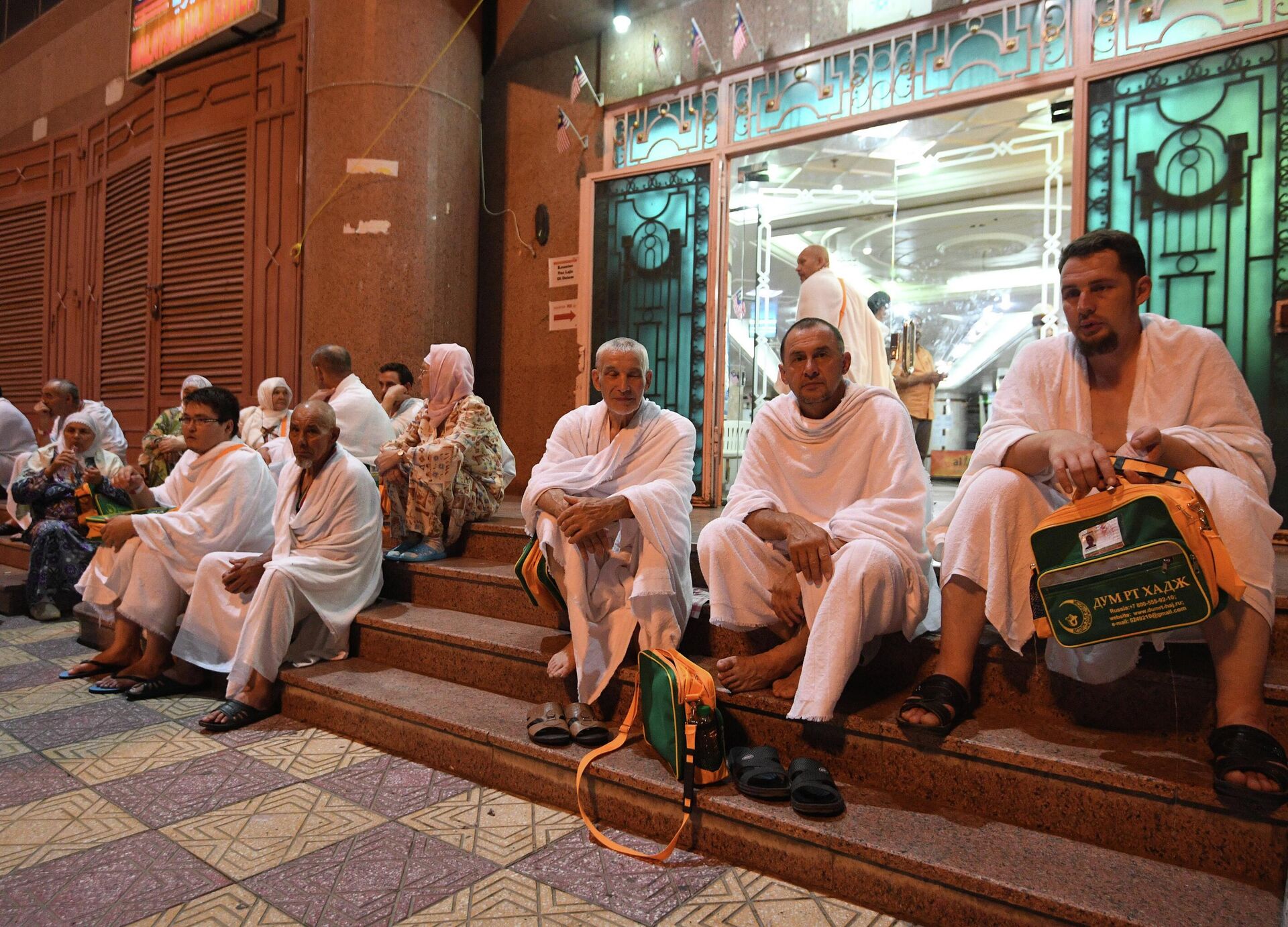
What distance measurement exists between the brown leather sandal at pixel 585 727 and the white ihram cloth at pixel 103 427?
189 inches

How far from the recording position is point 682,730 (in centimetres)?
246

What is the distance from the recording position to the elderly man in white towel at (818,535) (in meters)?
2.48

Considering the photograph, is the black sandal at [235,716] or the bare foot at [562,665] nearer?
the bare foot at [562,665]

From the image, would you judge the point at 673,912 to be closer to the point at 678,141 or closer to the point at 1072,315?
the point at 1072,315

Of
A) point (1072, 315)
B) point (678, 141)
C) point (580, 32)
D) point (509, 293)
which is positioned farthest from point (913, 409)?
point (1072, 315)

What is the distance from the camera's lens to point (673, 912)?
208 cm

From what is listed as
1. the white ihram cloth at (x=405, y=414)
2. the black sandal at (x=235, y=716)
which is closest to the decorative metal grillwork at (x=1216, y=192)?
the white ihram cloth at (x=405, y=414)

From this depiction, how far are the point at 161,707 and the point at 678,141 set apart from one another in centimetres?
532

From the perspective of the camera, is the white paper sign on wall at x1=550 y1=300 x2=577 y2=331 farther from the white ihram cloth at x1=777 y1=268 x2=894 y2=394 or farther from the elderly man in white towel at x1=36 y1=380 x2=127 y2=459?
the elderly man in white towel at x1=36 y1=380 x2=127 y2=459

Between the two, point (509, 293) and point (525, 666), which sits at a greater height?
point (509, 293)

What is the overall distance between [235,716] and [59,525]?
300cm

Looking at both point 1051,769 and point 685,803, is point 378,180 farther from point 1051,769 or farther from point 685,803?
point 1051,769

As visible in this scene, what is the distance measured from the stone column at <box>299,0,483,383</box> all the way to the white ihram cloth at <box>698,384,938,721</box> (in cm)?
446

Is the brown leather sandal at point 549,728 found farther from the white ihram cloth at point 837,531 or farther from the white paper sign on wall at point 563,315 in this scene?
the white paper sign on wall at point 563,315
